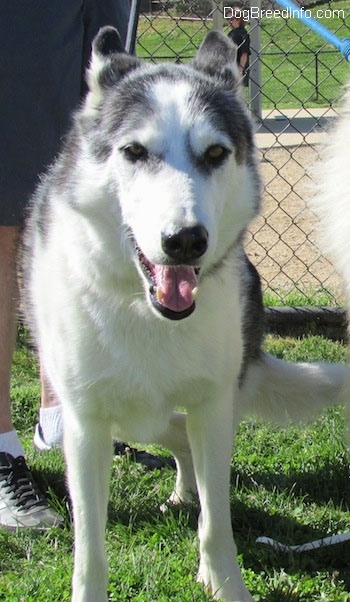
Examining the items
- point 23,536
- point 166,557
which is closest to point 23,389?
point 23,536

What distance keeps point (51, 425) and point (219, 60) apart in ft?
5.49

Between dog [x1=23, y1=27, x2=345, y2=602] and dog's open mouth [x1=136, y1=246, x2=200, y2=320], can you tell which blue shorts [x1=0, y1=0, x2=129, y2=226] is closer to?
dog [x1=23, y1=27, x2=345, y2=602]

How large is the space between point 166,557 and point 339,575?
1.75ft

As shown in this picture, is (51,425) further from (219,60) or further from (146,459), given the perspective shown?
(219,60)

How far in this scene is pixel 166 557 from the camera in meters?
2.62

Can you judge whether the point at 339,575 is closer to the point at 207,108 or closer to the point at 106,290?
the point at 106,290

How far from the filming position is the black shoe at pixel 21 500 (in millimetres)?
2900

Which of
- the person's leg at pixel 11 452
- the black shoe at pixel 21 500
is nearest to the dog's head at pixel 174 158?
the person's leg at pixel 11 452

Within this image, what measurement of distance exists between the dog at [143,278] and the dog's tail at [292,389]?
0.57m

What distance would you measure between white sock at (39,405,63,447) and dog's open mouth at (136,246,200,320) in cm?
138

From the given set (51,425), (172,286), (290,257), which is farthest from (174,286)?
(290,257)

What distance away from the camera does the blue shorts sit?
2.94 m

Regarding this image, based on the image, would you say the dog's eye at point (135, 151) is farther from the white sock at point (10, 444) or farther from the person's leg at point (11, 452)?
the white sock at point (10, 444)

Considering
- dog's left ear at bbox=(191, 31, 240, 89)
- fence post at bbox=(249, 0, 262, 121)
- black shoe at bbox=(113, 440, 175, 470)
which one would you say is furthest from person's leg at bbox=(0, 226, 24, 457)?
fence post at bbox=(249, 0, 262, 121)
